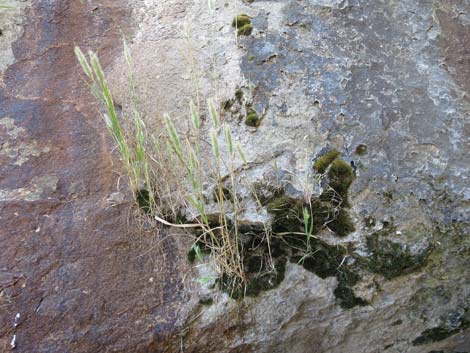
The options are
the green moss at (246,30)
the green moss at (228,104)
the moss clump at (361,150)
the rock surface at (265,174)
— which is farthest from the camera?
the green moss at (246,30)

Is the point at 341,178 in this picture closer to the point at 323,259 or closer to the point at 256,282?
the point at 323,259

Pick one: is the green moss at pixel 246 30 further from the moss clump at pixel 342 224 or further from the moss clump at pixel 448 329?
the moss clump at pixel 448 329

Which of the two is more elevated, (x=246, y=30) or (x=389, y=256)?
(x=246, y=30)

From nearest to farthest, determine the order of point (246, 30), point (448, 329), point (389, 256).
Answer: point (389, 256) < point (448, 329) < point (246, 30)

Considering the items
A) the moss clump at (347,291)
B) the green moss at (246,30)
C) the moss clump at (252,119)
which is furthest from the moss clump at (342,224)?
the green moss at (246,30)

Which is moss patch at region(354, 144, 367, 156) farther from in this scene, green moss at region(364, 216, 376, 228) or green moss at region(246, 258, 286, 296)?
green moss at region(246, 258, 286, 296)

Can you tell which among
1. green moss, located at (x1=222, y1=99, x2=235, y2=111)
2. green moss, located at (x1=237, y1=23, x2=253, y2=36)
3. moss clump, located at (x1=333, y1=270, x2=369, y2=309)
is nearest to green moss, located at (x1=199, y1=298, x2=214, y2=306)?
moss clump, located at (x1=333, y1=270, x2=369, y2=309)

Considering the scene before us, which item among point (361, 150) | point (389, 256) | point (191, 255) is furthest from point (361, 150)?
point (191, 255)
